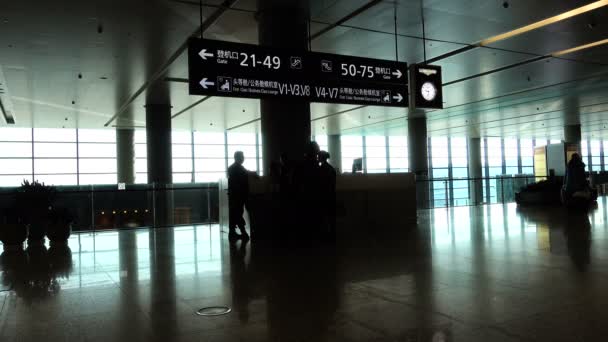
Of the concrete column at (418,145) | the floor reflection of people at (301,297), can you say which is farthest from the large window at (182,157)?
the floor reflection of people at (301,297)

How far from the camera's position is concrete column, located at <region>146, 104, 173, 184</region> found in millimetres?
18734

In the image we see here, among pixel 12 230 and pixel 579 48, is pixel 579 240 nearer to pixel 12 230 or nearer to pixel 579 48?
pixel 579 48

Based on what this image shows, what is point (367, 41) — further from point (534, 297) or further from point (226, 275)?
point (534, 297)

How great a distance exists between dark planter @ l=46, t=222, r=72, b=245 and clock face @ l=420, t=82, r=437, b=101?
7.95 meters

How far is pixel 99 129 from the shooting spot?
2584cm

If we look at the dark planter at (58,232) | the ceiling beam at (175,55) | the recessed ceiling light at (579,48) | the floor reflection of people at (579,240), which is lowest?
the floor reflection of people at (579,240)

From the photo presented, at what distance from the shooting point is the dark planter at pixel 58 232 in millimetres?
9797

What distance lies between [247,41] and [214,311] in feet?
27.7

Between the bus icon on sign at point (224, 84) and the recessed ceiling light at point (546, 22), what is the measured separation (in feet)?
24.2

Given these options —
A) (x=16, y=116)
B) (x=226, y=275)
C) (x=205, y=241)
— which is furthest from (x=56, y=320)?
(x=16, y=116)

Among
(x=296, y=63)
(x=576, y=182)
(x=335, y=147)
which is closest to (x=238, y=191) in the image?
(x=296, y=63)

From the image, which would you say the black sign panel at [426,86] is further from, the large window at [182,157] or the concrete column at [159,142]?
the large window at [182,157]

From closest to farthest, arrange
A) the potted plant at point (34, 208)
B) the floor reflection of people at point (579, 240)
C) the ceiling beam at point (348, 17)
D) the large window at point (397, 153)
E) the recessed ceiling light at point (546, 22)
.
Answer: the floor reflection of people at point (579, 240) → the ceiling beam at point (348, 17) → the recessed ceiling light at point (546, 22) → the potted plant at point (34, 208) → the large window at point (397, 153)

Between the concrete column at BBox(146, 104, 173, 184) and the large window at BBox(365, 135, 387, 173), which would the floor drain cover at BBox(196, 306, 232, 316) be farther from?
the large window at BBox(365, 135, 387, 173)
